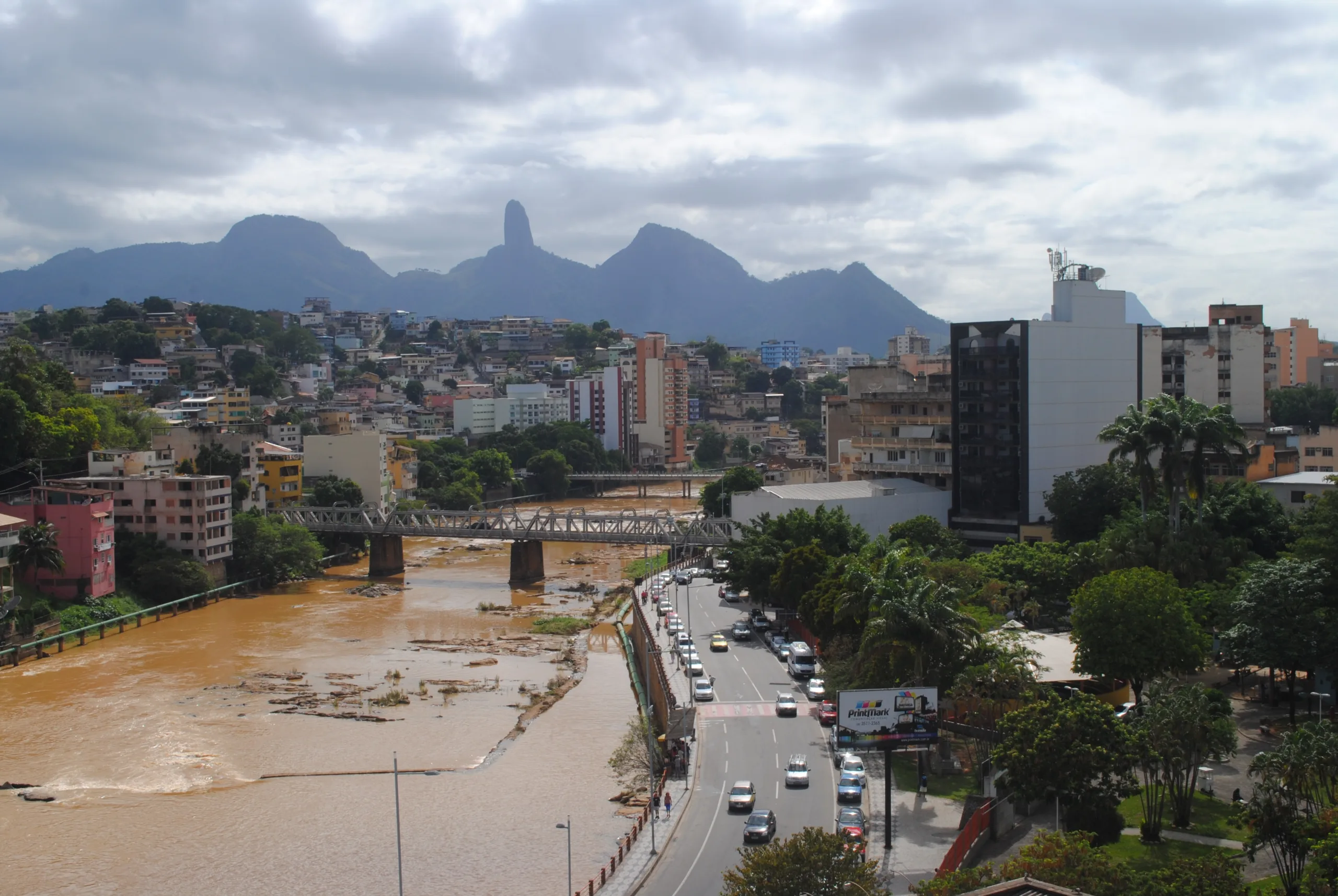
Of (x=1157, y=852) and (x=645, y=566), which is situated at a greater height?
(x=1157, y=852)

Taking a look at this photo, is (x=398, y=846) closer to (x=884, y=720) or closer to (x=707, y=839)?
(x=707, y=839)

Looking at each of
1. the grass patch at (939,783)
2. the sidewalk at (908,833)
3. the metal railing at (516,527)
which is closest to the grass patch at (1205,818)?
the grass patch at (939,783)

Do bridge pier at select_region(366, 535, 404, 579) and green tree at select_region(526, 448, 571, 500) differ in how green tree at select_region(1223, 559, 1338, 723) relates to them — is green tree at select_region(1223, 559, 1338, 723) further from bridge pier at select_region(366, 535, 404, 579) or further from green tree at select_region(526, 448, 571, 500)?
green tree at select_region(526, 448, 571, 500)

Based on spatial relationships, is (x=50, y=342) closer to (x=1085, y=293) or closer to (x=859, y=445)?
(x=859, y=445)

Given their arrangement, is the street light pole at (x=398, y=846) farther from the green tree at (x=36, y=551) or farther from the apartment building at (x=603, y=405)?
the apartment building at (x=603, y=405)

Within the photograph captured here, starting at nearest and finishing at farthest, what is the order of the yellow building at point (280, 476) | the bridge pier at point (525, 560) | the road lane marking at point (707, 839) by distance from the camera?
1. the road lane marking at point (707, 839)
2. the bridge pier at point (525, 560)
3. the yellow building at point (280, 476)

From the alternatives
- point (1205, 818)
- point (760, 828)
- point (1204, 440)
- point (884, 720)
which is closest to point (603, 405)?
point (1204, 440)

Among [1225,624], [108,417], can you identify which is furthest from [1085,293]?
[108,417]
